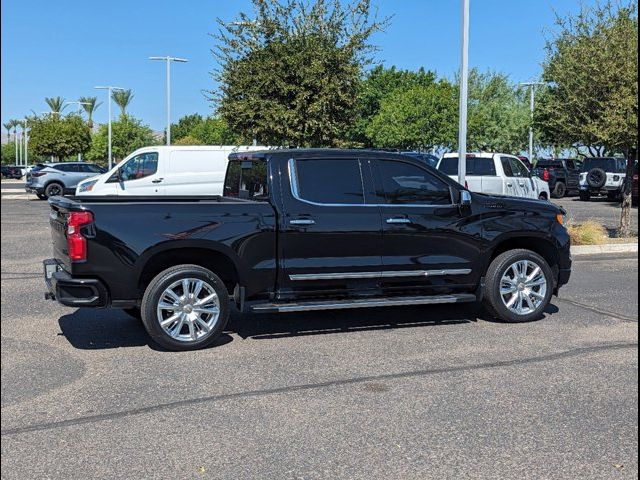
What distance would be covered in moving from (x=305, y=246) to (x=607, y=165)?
26.3 meters

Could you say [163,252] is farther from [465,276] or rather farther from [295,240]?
[465,276]

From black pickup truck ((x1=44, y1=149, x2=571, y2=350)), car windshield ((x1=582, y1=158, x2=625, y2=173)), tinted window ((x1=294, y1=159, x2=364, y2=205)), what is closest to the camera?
black pickup truck ((x1=44, y1=149, x2=571, y2=350))

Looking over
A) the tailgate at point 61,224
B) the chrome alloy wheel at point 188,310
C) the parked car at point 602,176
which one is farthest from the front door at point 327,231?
the parked car at point 602,176

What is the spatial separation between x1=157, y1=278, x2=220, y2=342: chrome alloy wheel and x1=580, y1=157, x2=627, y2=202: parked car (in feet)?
81.9

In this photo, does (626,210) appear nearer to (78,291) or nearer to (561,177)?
(78,291)

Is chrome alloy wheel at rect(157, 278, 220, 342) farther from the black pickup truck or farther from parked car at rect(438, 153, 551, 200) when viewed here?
parked car at rect(438, 153, 551, 200)

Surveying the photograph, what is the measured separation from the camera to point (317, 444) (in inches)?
159

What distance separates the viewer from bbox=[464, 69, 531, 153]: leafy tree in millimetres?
49125

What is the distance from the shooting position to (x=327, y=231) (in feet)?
21.5

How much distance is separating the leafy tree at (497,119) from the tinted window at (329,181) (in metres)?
42.5

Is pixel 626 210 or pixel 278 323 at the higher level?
pixel 626 210

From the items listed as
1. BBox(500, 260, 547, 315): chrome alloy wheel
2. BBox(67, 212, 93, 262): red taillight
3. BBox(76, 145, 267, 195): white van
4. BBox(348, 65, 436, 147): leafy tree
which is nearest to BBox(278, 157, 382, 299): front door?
BBox(500, 260, 547, 315): chrome alloy wheel

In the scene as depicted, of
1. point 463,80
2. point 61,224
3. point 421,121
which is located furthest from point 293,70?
point 421,121

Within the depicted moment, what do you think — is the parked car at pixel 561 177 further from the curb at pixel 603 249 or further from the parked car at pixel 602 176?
the curb at pixel 603 249
